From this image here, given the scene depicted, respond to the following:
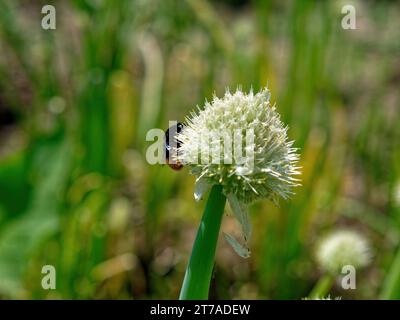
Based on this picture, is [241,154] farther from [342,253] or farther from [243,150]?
[342,253]

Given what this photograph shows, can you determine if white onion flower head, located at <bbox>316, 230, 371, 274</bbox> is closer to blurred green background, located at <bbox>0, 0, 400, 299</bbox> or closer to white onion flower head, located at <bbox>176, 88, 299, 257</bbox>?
blurred green background, located at <bbox>0, 0, 400, 299</bbox>

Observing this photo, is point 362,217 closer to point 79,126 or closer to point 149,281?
point 149,281

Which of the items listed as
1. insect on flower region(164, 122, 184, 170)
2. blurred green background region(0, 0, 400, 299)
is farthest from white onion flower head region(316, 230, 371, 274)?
insect on flower region(164, 122, 184, 170)

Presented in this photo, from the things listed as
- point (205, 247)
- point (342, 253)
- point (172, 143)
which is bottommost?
point (342, 253)

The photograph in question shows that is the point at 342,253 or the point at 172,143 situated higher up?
the point at 172,143

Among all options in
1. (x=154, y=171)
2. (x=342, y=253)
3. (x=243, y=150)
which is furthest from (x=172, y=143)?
(x=154, y=171)

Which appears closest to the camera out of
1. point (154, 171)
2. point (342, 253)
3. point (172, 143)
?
point (172, 143)

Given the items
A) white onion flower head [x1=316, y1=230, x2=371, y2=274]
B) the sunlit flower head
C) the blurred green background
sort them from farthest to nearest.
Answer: the blurred green background < white onion flower head [x1=316, y1=230, x2=371, y2=274] < the sunlit flower head
